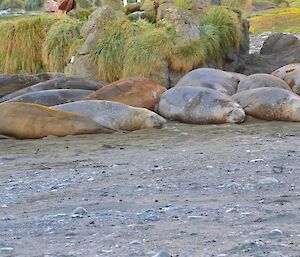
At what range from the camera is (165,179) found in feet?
19.6

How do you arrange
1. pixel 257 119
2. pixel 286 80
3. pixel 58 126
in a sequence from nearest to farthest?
pixel 58 126 < pixel 257 119 < pixel 286 80

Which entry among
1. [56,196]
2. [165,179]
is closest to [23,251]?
[56,196]

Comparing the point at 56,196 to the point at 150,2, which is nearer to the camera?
the point at 56,196

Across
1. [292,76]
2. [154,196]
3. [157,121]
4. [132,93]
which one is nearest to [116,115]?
[157,121]

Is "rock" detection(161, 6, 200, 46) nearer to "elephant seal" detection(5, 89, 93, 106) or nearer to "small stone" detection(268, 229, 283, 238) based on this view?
"elephant seal" detection(5, 89, 93, 106)

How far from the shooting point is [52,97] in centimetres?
1098

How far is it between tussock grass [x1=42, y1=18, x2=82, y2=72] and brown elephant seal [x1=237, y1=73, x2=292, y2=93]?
4512 millimetres

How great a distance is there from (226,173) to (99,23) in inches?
338

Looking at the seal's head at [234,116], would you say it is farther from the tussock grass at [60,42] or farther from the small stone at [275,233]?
the small stone at [275,233]

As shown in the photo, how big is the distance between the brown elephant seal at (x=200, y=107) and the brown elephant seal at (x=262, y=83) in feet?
3.10

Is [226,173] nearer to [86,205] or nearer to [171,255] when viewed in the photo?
[86,205]

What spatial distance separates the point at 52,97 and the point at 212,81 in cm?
234

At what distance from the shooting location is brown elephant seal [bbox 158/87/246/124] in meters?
10.1

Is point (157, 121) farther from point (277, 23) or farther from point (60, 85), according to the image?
point (277, 23)
